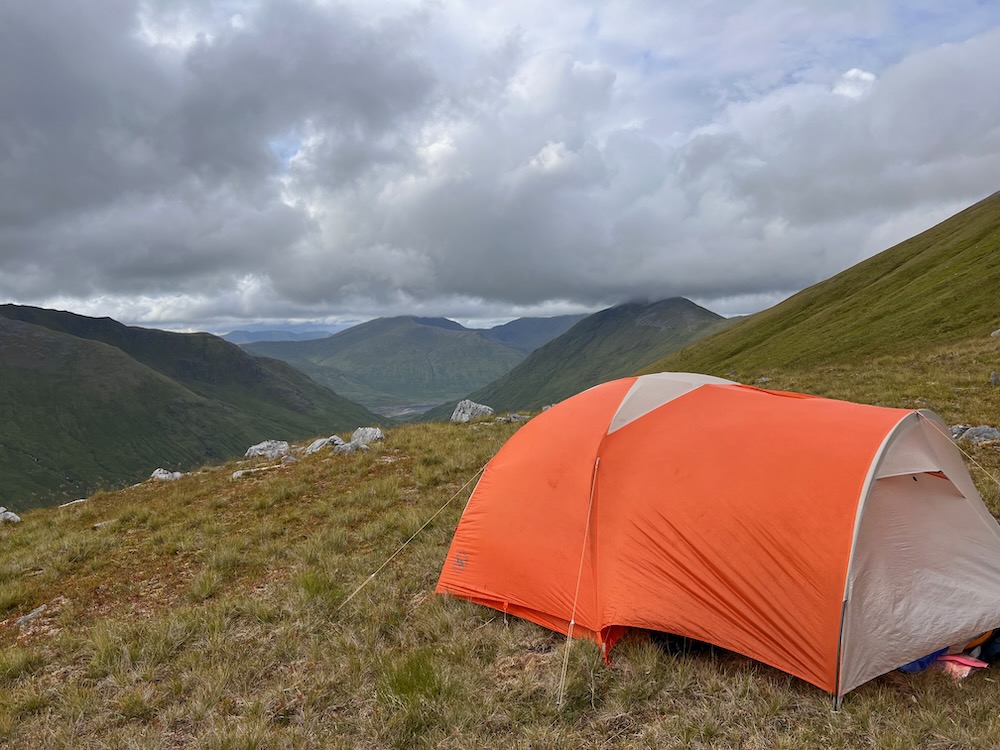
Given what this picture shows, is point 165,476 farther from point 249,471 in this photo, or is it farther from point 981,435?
point 981,435

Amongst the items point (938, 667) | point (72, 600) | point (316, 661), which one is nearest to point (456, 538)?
point (316, 661)

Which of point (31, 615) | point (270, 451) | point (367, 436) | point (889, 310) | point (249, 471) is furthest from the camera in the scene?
point (889, 310)

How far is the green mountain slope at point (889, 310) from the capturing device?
46812 millimetres

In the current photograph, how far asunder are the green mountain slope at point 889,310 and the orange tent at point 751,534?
4036 centimetres

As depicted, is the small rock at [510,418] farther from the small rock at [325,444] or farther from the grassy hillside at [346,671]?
the grassy hillside at [346,671]

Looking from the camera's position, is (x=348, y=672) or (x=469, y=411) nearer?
(x=348, y=672)

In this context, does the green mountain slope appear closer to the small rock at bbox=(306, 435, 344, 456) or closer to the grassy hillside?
the small rock at bbox=(306, 435, 344, 456)

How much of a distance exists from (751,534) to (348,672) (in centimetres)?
500

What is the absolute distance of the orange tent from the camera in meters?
5.47

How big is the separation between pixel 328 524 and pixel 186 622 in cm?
414

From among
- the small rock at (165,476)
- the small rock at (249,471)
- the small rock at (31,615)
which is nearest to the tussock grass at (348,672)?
the small rock at (31,615)

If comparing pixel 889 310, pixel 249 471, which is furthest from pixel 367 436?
pixel 889 310

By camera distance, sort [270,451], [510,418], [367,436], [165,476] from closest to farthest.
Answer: [165,476]
[367,436]
[270,451]
[510,418]

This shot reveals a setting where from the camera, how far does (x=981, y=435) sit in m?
13.0
